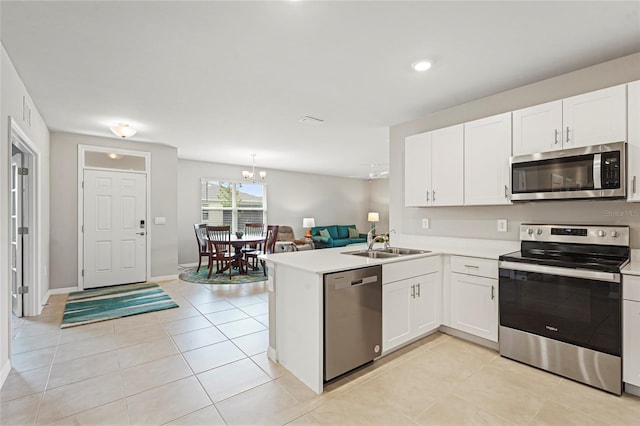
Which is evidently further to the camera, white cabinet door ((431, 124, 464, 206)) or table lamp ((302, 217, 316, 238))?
table lamp ((302, 217, 316, 238))

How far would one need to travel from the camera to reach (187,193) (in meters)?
7.08

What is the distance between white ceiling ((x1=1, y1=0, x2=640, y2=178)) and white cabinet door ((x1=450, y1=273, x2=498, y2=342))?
1.85 m

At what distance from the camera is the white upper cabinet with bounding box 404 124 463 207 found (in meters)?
3.09

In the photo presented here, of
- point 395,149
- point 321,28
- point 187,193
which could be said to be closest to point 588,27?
point 321,28

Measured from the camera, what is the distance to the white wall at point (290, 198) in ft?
23.2

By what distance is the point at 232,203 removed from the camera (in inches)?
309

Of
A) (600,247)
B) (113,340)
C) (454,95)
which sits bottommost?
(113,340)

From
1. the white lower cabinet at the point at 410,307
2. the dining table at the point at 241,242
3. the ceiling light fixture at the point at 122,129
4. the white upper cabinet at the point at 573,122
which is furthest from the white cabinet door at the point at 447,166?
the ceiling light fixture at the point at 122,129

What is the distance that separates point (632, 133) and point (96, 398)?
13.5 ft

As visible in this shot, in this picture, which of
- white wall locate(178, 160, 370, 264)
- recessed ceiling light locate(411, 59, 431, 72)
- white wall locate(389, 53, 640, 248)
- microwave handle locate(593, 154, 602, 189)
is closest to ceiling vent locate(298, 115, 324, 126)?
white wall locate(389, 53, 640, 248)

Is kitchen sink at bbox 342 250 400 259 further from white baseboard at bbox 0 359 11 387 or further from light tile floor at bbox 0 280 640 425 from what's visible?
white baseboard at bbox 0 359 11 387

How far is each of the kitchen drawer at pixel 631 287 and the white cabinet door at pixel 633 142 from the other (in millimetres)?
559

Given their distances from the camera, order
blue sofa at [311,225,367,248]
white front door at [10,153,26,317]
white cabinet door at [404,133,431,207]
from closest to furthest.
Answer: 1. white cabinet door at [404,133,431,207]
2. white front door at [10,153,26,317]
3. blue sofa at [311,225,367,248]

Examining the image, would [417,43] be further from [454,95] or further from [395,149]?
[395,149]
